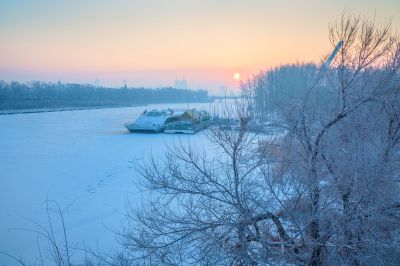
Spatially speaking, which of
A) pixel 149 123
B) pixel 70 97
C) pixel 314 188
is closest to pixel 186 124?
pixel 149 123

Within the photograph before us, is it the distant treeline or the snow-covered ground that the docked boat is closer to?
the snow-covered ground

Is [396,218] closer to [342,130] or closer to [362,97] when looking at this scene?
[342,130]

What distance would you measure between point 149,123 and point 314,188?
64.6ft

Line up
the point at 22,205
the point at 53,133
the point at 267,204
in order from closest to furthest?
the point at 267,204 < the point at 22,205 < the point at 53,133

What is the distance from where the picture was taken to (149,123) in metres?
23.0

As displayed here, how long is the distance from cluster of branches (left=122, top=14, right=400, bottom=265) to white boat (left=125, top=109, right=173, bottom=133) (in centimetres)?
1772

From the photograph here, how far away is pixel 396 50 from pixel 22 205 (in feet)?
29.2

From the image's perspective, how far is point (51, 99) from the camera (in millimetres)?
56406

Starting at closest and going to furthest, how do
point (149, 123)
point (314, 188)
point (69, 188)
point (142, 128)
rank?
point (314, 188)
point (69, 188)
point (142, 128)
point (149, 123)

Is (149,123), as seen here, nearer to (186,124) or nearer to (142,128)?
(142,128)

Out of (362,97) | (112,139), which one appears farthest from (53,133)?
(362,97)

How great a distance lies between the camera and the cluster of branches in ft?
13.3

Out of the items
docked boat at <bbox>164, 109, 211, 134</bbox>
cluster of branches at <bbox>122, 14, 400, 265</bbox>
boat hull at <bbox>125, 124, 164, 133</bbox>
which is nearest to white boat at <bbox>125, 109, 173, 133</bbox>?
boat hull at <bbox>125, 124, 164, 133</bbox>

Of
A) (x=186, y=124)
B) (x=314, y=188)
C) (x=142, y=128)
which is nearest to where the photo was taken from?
(x=314, y=188)
